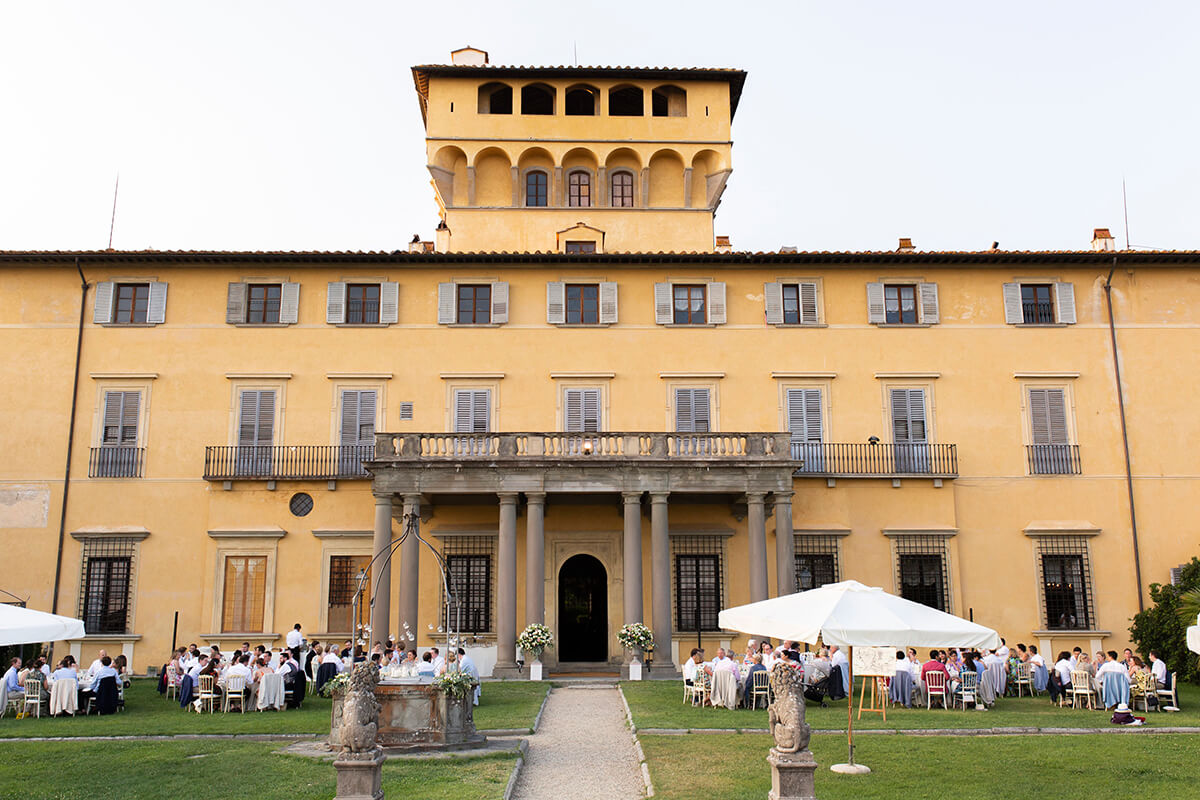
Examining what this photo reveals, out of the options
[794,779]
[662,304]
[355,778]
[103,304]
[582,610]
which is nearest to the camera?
[794,779]

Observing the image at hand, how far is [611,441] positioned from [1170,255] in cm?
1697

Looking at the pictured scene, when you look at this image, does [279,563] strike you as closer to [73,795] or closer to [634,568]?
[634,568]

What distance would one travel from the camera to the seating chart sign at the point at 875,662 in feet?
57.4

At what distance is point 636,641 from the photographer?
81.1 ft

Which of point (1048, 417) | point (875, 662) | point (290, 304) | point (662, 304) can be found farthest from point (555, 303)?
point (875, 662)

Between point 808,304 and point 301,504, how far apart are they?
601 inches

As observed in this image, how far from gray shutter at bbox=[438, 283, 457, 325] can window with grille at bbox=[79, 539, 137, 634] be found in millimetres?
10284

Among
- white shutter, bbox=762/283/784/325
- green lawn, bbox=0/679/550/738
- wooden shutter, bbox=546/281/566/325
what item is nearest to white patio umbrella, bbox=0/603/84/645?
green lawn, bbox=0/679/550/738

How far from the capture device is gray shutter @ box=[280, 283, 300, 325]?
29438 millimetres

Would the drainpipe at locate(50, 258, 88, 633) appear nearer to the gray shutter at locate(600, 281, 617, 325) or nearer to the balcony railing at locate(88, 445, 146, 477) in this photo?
the balcony railing at locate(88, 445, 146, 477)

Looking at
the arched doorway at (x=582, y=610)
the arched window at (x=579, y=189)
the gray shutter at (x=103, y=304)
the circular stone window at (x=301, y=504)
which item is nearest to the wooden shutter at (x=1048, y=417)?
the arched doorway at (x=582, y=610)

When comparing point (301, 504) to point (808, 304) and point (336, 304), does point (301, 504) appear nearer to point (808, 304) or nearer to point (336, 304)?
point (336, 304)

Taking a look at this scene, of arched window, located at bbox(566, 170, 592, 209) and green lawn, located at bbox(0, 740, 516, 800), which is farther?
arched window, located at bbox(566, 170, 592, 209)

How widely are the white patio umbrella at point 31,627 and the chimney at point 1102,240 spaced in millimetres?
28801
